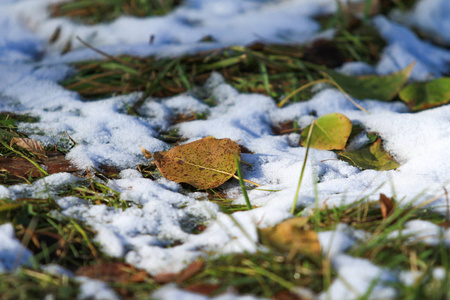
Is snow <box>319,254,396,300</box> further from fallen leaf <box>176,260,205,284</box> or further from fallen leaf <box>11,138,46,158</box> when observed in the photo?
fallen leaf <box>11,138,46,158</box>

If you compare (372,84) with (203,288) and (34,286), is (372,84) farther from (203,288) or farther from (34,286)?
(34,286)

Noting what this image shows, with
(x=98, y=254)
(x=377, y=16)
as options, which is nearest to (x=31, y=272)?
(x=98, y=254)

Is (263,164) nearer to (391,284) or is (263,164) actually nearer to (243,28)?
(391,284)

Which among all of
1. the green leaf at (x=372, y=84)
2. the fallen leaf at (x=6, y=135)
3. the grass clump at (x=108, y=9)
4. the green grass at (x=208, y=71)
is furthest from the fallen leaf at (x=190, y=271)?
the grass clump at (x=108, y=9)

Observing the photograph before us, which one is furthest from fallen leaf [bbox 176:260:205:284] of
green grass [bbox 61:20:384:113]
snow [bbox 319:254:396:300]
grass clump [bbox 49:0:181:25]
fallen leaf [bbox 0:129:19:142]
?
grass clump [bbox 49:0:181:25]

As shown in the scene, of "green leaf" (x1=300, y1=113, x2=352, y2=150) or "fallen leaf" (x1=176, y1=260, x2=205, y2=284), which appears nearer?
"fallen leaf" (x1=176, y1=260, x2=205, y2=284)

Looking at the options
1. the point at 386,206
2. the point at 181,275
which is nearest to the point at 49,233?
the point at 181,275
